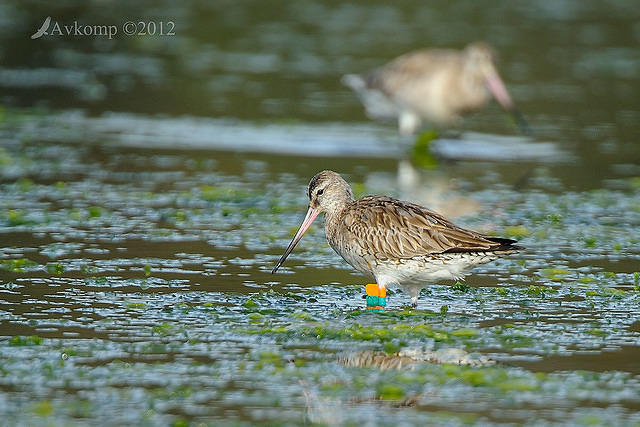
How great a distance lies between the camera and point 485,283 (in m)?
9.19

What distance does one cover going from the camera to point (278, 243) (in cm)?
1030

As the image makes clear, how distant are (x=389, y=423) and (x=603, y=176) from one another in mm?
8092

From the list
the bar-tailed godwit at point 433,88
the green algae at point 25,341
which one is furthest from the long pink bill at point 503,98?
the green algae at point 25,341

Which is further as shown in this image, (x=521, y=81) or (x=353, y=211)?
(x=521, y=81)

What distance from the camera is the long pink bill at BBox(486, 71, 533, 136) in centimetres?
1603

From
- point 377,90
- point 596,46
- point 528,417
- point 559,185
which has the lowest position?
point 528,417

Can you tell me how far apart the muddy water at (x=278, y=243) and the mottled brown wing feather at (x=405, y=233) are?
1.40ft

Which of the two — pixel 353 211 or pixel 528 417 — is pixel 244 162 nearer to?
pixel 353 211

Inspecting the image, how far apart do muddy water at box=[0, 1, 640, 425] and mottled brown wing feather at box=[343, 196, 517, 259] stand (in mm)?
427

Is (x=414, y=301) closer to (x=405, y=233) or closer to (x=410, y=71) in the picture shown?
(x=405, y=233)

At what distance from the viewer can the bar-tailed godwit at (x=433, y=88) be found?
15633 millimetres

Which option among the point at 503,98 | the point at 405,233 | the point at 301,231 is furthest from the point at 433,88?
the point at 405,233

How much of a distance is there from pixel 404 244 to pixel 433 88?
24.6 feet

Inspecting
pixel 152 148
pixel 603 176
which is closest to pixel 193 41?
pixel 152 148
